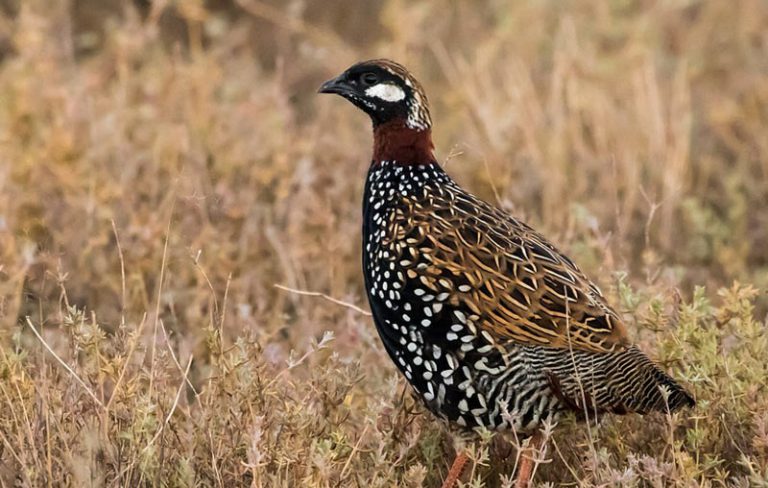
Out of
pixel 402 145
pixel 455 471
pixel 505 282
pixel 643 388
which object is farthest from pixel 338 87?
pixel 643 388

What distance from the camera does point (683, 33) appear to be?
8.80m

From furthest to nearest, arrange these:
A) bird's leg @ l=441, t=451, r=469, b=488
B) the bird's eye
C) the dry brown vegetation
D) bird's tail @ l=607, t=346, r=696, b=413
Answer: the bird's eye, bird's leg @ l=441, t=451, r=469, b=488, bird's tail @ l=607, t=346, r=696, b=413, the dry brown vegetation

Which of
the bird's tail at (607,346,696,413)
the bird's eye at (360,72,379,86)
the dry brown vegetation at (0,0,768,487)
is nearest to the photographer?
the dry brown vegetation at (0,0,768,487)

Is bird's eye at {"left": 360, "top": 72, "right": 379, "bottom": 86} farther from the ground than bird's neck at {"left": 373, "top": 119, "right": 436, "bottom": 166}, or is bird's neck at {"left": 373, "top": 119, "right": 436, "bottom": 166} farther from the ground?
bird's eye at {"left": 360, "top": 72, "right": 379, "bottom": 86}

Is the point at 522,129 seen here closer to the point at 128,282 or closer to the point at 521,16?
the point at 521,16

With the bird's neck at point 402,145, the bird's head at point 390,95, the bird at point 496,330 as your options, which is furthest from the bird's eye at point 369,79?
the bird at point 496,330

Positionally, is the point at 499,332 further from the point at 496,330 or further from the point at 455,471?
the point at 455,471

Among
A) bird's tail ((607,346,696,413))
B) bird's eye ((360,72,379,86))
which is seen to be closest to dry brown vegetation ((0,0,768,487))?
bird's tail ((607,346,696,413))

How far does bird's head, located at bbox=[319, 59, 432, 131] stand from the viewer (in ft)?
14.2

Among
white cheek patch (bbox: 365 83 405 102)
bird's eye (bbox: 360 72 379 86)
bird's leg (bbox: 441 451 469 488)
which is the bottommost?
bird's leg (bbox: 441 451 469 488)

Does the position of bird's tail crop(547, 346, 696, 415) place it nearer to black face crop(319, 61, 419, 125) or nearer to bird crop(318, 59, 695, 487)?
bird crop(318, 59, 695, 487)

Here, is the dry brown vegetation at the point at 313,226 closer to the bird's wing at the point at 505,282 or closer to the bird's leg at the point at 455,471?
the bird's leg at the point at 455,471

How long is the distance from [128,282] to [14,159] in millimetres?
1039

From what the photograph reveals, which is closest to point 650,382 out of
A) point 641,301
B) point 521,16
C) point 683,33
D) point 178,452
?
point 641,301
